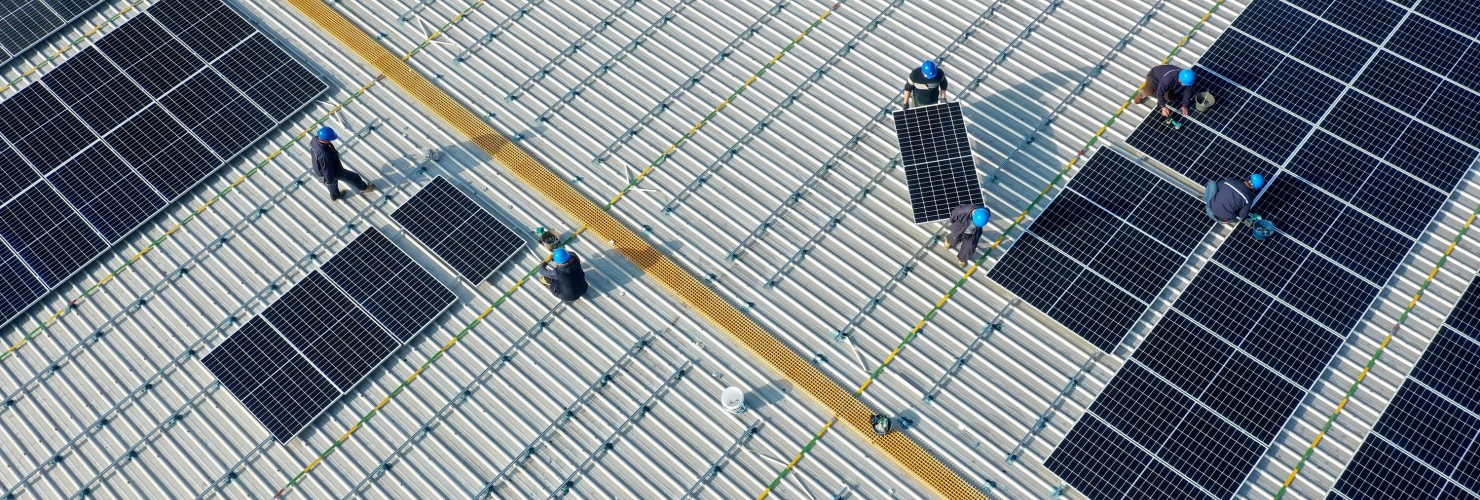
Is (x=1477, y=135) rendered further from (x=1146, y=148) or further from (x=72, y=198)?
(x=72, y=198)

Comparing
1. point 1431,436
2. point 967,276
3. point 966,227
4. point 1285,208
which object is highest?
point 1285,208

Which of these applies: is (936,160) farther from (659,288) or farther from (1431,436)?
(1431,436)

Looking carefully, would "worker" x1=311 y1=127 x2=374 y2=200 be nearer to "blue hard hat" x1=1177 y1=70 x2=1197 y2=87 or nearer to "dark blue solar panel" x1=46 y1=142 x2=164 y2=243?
"dark blue solar panel" x1=46 y1=142 x2=164 y2=243

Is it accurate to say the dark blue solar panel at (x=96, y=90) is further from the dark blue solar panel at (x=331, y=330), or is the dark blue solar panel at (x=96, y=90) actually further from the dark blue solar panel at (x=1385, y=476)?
the dark blue solar panel at (x=1385, y=476)

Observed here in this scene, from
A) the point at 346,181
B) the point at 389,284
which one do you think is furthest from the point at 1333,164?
the point at 346,181

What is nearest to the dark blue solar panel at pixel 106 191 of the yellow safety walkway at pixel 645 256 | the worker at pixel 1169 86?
the yellow safety walkway at pixel 645 256

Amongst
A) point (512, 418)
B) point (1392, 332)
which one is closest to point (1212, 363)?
point (1392, 332)
